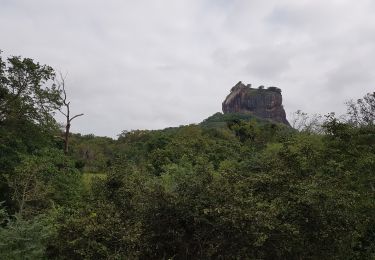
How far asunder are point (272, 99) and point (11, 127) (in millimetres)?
114601

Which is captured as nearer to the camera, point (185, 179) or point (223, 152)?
point (185, 179)

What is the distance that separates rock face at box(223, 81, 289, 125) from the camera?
130 m

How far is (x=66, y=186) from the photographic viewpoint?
71.4 ft

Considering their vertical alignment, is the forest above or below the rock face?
below

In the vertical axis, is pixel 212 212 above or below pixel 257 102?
below

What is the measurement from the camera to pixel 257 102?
129875mm

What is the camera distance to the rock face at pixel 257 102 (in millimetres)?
129750

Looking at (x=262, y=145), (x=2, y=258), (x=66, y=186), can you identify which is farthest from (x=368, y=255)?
(x=262, y=145)

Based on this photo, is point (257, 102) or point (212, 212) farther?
point (257, 102)

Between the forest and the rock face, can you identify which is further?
the rock face

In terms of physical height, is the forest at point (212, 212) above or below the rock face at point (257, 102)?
below

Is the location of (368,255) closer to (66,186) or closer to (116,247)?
(116,247)

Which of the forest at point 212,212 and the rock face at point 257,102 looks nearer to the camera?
the forest at point 212,212

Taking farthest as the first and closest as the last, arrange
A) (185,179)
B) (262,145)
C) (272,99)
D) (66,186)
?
(272,99) → (262,145) → (66,186) → (185,179)
